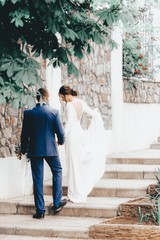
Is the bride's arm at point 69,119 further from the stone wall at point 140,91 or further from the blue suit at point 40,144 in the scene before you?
the stone wall at point 140,91

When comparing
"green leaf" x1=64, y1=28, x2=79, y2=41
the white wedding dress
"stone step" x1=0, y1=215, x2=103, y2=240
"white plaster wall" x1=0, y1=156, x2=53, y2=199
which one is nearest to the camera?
"green leaf" x1=64, y1=28, x2=79, y2=41

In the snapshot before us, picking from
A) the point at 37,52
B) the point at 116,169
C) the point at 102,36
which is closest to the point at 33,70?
the point at 37,52

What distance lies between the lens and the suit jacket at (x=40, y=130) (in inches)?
357

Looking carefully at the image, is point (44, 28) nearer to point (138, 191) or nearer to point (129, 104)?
point (138, 191)

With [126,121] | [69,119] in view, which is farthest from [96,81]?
[69,119]

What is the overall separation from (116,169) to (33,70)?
510 cm

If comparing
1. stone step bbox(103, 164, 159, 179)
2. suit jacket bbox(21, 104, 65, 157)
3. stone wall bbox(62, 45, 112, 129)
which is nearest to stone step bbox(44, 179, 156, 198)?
stone step bbox(103, 164, 159, 179)

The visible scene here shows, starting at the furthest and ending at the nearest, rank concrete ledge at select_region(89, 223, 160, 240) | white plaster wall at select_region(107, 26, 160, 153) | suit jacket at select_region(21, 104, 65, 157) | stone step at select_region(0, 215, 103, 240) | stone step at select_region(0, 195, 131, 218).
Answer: white plaster wall at select_region(107, 26, 160, 153) → suit jacket at select_region(21, 104, 65, 157) → stone step at select_region(0, 195, 131, 218) → stone step at select_region(0, 215, 103, 240) → concrete ledge at select_region(89, 223, 160, 240)

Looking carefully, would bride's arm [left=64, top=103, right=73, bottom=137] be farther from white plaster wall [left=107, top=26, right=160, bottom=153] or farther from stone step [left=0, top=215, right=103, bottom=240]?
white plaster wall [left=107, top=26, right=160, bottom=153]

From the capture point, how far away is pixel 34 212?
940 cm

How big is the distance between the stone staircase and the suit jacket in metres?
0.90

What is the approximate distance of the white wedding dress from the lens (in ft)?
31.8

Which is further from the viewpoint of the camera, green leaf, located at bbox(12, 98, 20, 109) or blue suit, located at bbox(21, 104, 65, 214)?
blue suit, located at bbox(21, 104, 65, 214)

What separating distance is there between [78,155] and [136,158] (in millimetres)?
2568
